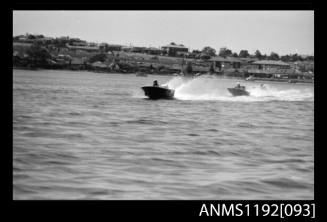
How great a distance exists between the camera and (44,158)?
11570mm

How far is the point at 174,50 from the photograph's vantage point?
152m

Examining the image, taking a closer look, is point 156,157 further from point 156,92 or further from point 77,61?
point 77,61

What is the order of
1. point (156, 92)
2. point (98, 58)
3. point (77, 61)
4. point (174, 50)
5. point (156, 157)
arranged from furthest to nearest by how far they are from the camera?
point (174, 50)
point (98, 58)
point (77, 61)
point (156, 92)
point (156, 157)

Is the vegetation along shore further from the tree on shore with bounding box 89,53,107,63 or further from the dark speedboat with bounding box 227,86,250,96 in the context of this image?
the dark speedboat with bounding box 227,86,250,96

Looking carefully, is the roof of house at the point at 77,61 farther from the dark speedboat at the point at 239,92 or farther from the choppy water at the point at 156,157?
the choppy water at the point at 156,157

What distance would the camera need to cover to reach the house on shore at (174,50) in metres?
150

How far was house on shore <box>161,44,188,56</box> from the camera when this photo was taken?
14975 cm

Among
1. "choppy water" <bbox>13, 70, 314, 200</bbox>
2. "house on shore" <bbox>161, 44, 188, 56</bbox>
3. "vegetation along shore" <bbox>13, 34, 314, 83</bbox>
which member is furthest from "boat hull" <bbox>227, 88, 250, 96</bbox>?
"house on shore" <bbox>161, 44, 188, 56</bbox>

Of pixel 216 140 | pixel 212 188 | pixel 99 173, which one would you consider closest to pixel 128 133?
pixel 216 140

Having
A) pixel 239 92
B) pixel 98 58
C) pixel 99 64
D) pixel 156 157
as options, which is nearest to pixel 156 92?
pixel 239 92

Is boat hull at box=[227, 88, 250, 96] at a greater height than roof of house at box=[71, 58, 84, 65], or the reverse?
roof of house at box=[71, 58, 84, 65]

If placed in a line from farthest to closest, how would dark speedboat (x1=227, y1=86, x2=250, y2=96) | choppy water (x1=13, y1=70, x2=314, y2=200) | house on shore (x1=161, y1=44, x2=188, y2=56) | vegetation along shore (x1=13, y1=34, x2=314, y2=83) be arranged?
house on shore (x1=161, y1=44, x2=188, y2=56) → vegetation along shore (x1=13, y1=34, x2=314, y2=83) → dark speedboat (x1=227, y1=86, x2=250, y2=96) → choppy water (x1=13, y1=70, x2=314, y2=200)
